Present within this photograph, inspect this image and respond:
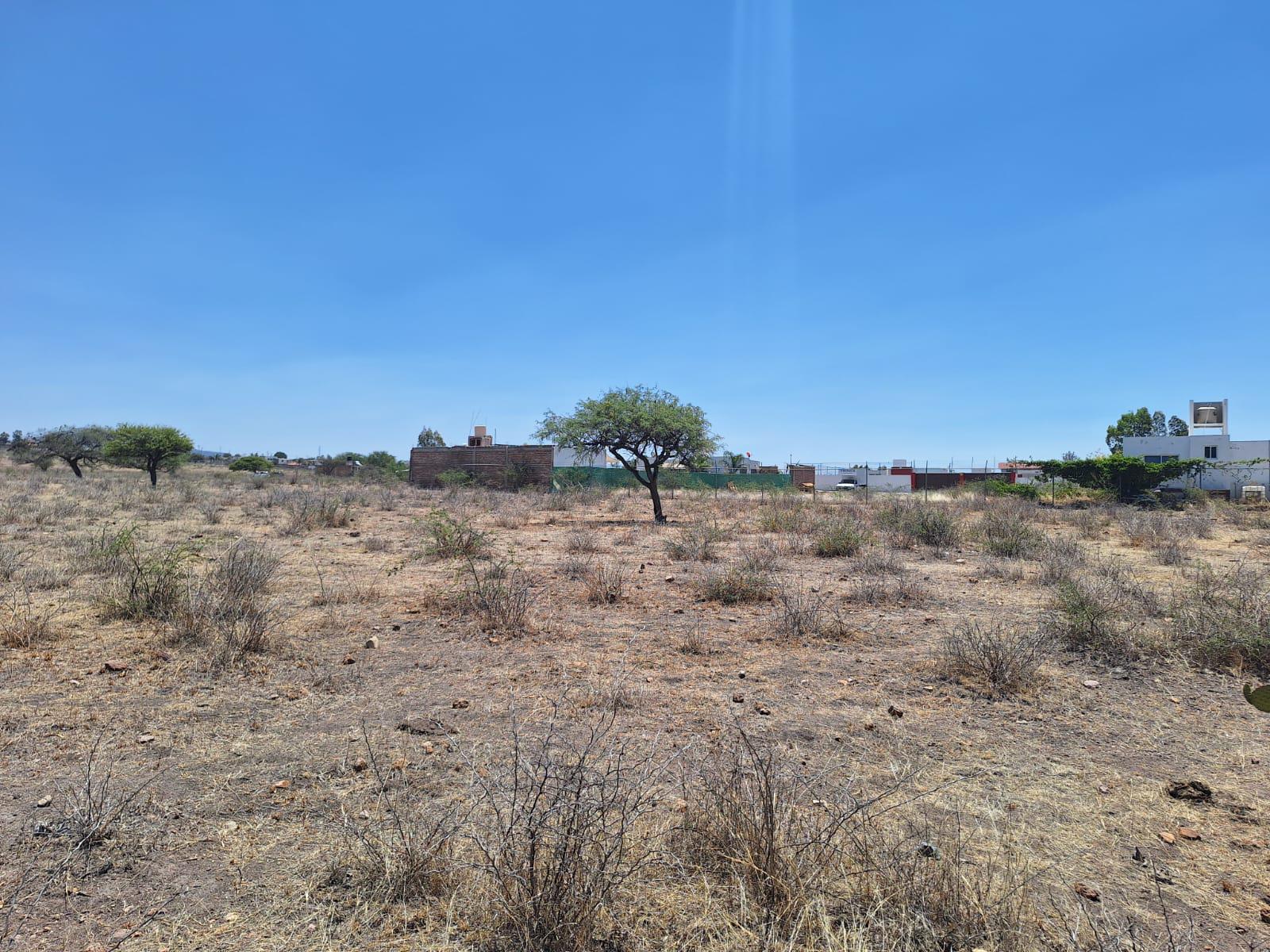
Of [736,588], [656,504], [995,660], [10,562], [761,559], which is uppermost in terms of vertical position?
[656,504]

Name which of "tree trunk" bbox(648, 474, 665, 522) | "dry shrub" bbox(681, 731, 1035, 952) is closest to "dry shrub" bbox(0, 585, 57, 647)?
"dry shrub" bbox(681, 731, 1035, 952)

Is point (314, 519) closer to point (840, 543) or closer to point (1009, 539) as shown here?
point (840, 543)

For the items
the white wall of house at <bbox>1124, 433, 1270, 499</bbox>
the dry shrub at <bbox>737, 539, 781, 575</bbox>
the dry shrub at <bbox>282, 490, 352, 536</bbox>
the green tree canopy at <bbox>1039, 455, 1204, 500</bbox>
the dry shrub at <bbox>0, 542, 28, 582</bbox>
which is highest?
the white wall of house at <bbox>1124, 433, 1270, 499</bbox>

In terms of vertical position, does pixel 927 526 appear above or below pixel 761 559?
above

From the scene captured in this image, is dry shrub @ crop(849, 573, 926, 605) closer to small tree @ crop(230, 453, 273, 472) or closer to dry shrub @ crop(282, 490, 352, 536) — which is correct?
dry shrub @ crop(282, 490, 352, 536)

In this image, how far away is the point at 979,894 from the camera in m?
2.38

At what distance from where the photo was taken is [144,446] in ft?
109

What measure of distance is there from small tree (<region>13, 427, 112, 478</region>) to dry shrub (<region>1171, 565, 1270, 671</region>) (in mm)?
48389

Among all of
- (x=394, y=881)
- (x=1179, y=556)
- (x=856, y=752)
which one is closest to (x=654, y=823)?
(x=394, y=881)

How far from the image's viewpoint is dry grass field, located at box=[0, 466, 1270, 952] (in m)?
2.44

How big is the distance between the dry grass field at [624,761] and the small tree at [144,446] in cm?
2768

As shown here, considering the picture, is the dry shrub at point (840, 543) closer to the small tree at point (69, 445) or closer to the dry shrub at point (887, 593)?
the dry shrub at point (887, 593)

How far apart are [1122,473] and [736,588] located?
119ft

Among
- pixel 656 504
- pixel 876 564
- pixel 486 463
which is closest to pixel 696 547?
pixel 876 564
